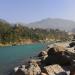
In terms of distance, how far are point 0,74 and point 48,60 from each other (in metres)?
6.57

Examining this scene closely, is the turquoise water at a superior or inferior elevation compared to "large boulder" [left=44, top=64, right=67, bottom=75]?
inferior

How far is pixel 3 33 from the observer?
523 ft

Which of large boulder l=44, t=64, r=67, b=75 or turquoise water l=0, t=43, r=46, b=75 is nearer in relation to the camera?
large boulder l=44, t=64, r=67, b=75

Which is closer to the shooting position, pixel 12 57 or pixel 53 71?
pixel 53 71

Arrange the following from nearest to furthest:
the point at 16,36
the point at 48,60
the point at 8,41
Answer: the point at 48,60 → the point at 8,41 → the point at 16,36

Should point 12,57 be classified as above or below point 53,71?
below

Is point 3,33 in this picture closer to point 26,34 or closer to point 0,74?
point 26,34

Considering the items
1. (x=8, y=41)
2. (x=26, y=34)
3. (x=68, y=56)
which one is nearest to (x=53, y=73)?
(x=68, y=56)

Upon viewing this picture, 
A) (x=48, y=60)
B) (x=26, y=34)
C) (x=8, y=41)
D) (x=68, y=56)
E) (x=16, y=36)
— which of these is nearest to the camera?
(x=68, y=56)

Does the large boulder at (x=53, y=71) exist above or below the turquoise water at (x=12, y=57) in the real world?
above

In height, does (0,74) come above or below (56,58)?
below

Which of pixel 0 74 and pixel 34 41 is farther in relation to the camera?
pixel 34 41

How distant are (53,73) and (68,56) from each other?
7131 millimetres

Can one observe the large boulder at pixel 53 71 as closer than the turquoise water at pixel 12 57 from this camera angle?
Yes
